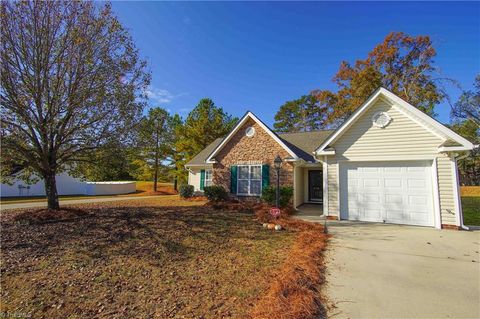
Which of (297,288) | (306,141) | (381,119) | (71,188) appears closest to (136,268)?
(297,288)

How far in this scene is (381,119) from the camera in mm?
9508

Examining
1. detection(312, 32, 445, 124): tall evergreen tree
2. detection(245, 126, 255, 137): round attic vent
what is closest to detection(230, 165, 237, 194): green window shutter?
detection(245, 126, 255, 137): round attic vent

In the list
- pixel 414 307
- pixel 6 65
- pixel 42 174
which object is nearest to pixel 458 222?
pixel 414 307

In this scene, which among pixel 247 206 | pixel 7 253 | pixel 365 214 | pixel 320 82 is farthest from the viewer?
pixel 320 82

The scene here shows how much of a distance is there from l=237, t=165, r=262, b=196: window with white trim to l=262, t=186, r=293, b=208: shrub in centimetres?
127

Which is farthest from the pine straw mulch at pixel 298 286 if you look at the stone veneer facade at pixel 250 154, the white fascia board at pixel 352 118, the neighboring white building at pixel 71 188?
the neighboring white building at pixel 71 188

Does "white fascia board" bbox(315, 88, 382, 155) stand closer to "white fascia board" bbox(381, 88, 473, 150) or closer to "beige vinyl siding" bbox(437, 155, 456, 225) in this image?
Result: "white fascia board" bbox(381, 88, 473, 150)

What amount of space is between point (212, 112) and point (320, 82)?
44.5 ft

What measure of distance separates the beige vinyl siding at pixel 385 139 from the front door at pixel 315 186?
18.4ft

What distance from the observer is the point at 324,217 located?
10203 millimetres

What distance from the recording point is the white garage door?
8.75 metres

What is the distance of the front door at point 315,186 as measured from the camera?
15.5 metres

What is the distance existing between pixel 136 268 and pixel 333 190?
328 inches

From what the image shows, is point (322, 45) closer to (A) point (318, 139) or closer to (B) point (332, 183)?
(A) point (318, 139)
